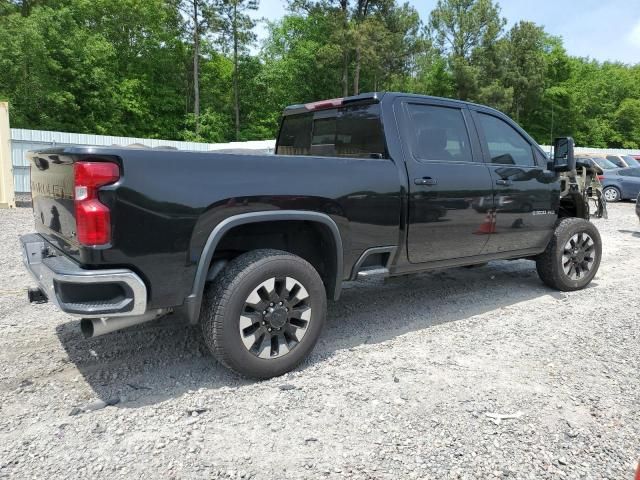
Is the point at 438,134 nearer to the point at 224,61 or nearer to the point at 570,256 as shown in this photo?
the point at 570,256

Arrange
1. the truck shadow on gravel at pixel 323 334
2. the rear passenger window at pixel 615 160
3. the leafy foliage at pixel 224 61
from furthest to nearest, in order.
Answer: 1. the leafy foliage at pixel 224 61
2. the rear passenger window at pixel 615 160
3. the truck shadow on gravel at pixel 323 334

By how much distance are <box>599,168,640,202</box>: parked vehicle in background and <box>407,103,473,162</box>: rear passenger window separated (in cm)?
1521

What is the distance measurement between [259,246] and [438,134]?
6.24 feet

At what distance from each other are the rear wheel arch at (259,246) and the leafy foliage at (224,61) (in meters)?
28.4

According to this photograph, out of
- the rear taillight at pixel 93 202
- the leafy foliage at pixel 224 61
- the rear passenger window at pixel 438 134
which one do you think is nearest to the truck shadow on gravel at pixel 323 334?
the rear taillight at pixel 93 202

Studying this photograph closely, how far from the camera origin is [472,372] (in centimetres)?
344

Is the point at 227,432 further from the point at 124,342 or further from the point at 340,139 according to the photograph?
the point at 340,139

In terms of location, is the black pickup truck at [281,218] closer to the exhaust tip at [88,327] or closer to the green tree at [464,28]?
the exhaust tip at [88,327]

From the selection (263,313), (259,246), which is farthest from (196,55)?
(263,313)

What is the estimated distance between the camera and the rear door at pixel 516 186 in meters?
4.66

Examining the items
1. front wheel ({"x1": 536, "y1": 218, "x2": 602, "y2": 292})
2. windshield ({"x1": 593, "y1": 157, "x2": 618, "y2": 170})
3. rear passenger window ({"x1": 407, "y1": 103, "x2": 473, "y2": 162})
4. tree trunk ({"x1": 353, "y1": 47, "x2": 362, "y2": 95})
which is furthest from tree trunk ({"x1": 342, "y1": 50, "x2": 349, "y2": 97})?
rear passenger window ({"x1": 407, "y1": 103, "x2": 473, "y2": 162})

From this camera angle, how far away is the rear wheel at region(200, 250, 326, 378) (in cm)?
303

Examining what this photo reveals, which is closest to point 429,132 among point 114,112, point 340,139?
point 340,139

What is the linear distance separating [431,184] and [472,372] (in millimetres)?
1498
